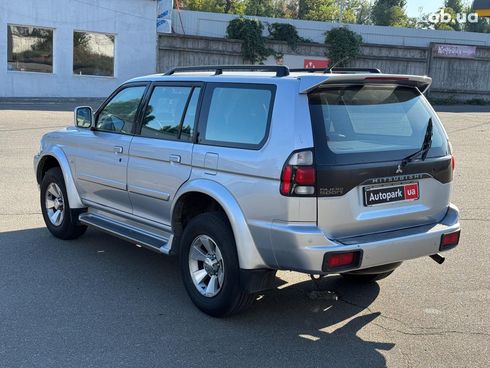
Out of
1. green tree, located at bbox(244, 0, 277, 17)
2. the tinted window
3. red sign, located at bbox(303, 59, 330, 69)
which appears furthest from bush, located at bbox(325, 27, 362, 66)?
green tree, located at bbox(244, 0, 277, 17)

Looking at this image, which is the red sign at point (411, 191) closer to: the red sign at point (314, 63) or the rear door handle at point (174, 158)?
the rear door handle at point (174, 158)

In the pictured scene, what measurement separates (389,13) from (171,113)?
251ft

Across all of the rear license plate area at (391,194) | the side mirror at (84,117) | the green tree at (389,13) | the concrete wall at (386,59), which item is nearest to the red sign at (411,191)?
the rear license plate area at (391,194)

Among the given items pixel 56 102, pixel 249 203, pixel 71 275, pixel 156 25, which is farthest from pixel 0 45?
pixel 249 203

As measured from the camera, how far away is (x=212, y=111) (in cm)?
463

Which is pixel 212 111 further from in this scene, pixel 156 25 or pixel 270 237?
pixel 156 25

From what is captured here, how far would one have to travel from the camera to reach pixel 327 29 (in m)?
29.5

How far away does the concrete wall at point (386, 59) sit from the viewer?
25672mm

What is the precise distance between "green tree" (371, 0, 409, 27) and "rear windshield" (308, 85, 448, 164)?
74.8 meters

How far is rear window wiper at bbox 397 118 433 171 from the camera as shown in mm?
4227

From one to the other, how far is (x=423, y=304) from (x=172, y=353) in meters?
2.18

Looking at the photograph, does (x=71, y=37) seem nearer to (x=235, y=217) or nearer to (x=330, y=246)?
(x=235, y=217)

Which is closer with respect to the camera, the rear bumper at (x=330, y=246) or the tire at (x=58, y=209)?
the rear bumper at (x=330, y=246)

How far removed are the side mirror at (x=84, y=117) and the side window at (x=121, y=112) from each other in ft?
0.36
